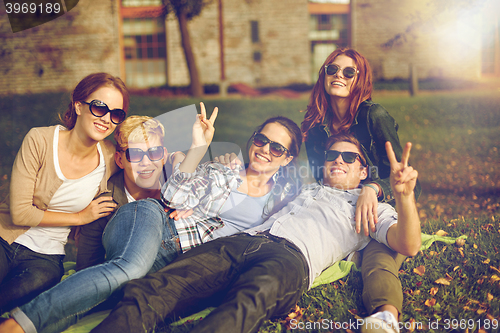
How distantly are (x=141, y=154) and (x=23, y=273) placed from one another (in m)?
1.16

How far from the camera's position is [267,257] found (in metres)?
2.64

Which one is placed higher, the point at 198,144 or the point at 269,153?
the point at 198,144

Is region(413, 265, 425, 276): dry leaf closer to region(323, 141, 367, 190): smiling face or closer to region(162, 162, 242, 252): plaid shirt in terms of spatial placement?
region(323, 141, 367, 190): smiling face

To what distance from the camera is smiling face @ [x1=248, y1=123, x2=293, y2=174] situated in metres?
3.25

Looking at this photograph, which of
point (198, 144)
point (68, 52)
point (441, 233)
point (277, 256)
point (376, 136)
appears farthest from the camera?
point (68, 52)

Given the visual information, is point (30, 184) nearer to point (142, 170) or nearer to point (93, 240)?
point (93, 240)

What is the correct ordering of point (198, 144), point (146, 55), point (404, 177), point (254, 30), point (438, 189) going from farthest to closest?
point (146, 55) < point (254, 30) < point (438, 189) < point (198, 144) < point (404, 177)

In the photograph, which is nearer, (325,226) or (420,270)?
(325,226)

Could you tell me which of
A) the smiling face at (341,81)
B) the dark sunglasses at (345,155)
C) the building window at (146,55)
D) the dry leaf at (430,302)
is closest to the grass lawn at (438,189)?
the dry leaf at (430,302)

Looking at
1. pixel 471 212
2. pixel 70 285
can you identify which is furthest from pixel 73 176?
pixel 471 212

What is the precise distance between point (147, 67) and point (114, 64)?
1.34 m

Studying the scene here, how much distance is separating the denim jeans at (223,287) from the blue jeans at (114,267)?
15cm

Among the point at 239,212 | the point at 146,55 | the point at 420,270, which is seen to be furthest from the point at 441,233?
the point at 146,55

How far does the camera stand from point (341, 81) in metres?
3.40
